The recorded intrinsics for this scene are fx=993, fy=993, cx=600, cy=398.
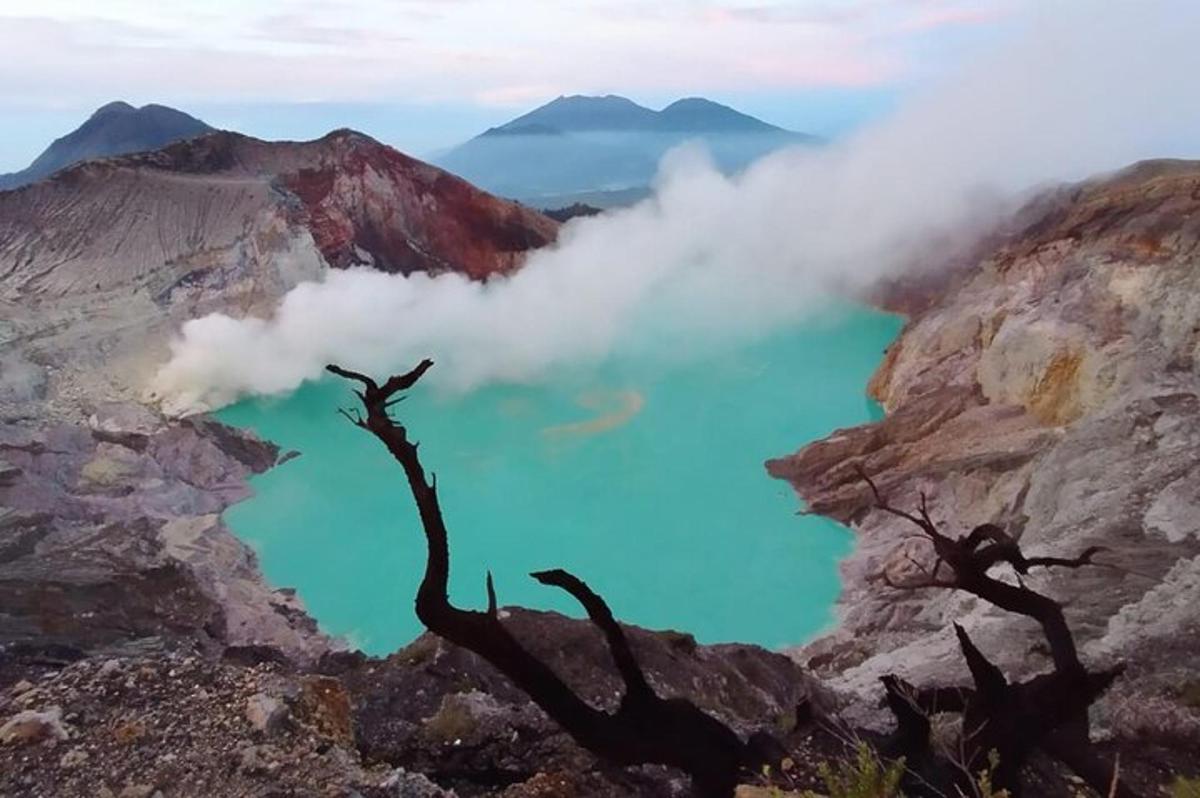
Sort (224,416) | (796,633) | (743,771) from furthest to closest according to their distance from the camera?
(224,416) → (796,633) → (743,771)

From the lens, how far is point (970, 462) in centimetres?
1986

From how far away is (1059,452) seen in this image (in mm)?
17797

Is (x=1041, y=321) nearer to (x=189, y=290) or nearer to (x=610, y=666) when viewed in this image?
(x=610, y=666)

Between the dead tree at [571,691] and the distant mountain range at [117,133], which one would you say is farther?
the distant mountain range at [117,133]

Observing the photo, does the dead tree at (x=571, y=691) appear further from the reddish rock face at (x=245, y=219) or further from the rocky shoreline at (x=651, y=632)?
the reddish rock face at (x=245, y=219)

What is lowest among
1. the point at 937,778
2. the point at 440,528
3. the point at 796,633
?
the point at 796,633

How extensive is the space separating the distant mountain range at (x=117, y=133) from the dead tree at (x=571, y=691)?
83.8 meters

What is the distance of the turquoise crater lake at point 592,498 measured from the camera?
1738 cm

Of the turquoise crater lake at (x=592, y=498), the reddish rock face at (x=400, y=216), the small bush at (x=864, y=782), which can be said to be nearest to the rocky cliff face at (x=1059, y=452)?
the turquoise crater lake at (x=592, y=498)

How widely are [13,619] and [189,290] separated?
63.5 feet

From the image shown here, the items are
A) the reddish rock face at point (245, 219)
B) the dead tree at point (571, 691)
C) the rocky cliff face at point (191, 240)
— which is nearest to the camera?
the dead tree at point (571, 691)

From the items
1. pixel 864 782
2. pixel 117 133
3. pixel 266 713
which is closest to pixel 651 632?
pixel 266 713

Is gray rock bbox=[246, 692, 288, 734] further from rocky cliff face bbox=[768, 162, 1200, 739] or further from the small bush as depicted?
rocky cliff face bbox=[768, 162, 1200, 739]

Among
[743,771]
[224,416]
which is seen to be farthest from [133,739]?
[224,416]
